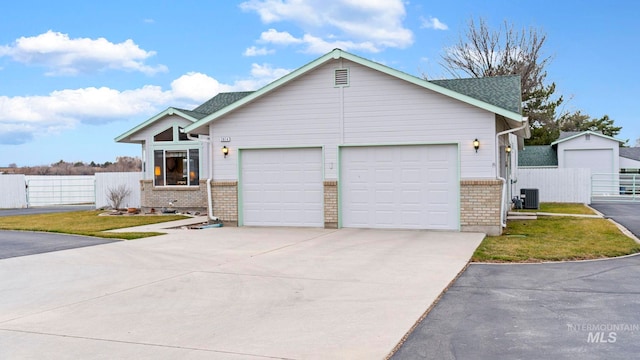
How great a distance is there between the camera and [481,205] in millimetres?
13664

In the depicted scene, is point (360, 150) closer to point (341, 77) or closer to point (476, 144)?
point (341, 77)

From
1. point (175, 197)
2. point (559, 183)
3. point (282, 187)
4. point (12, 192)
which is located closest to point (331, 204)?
point (282, 187)

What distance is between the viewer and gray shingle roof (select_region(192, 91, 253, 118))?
2272cm

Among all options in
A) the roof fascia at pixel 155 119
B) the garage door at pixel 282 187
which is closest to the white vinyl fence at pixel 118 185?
the roof fascia at pixel 155 119

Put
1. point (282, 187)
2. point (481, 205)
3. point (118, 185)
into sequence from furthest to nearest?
point (118, 185)
point (282, 187)
point (481, 205)

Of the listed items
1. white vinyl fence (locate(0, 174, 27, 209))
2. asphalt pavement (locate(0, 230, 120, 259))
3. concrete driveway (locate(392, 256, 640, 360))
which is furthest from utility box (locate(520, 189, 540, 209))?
Result: white vinyl fence (locate(0, 174, 27, 209))

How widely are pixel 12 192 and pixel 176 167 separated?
12.8m

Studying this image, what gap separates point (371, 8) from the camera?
70.1ft

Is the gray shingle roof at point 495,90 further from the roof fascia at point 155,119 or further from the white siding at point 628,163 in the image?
the white siding at point 628,163

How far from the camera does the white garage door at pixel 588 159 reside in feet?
118

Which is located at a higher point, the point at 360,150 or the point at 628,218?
the point at 360,150

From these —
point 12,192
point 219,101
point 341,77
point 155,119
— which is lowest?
point 12,192

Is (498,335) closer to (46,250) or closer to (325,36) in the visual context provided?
(46,250)

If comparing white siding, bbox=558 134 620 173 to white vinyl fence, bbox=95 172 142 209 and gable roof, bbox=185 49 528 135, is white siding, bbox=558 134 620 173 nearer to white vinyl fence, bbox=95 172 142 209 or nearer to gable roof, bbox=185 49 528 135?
gable roof, bbox=185 49 528 135
